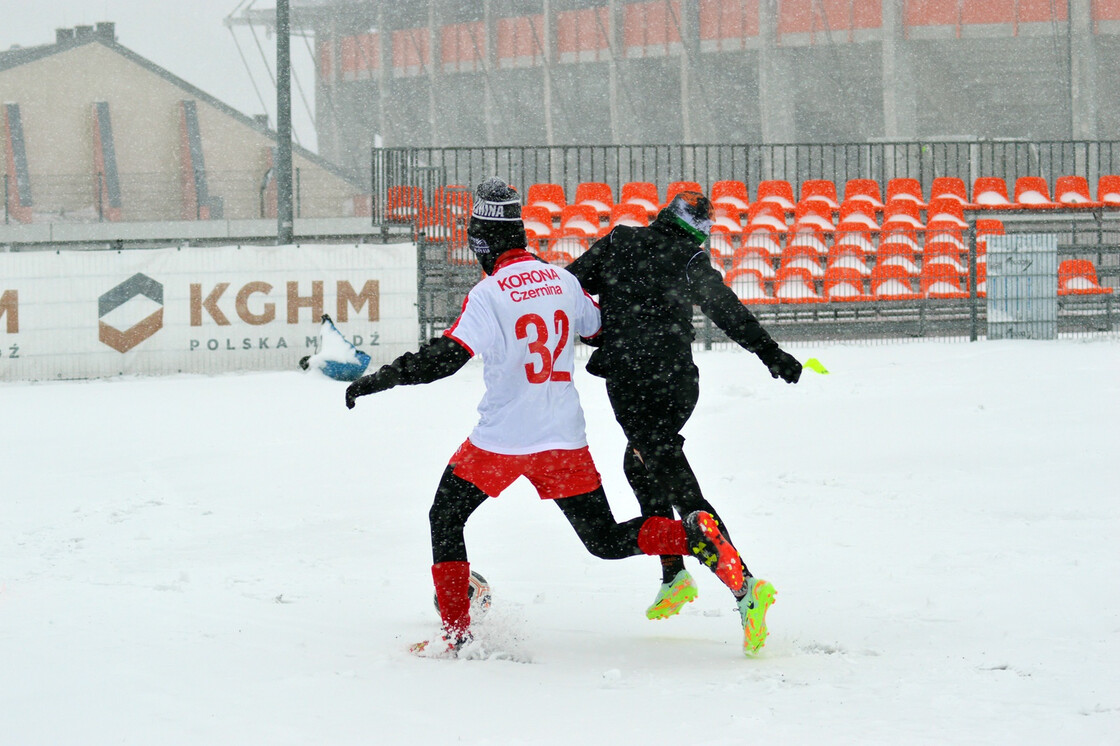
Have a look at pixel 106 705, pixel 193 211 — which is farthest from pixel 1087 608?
pixel 193 211

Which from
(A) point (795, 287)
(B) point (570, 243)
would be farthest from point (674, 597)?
(A) point (795, 287)

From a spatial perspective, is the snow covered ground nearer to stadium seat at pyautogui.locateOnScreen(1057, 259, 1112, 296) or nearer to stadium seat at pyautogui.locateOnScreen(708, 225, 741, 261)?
stadium seat at pyautogui.locateOnScreen(708, 225, 741, 261)

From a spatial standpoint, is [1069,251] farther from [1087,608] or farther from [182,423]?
[1087,608]

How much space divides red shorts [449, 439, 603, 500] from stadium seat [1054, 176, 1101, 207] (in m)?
18.1

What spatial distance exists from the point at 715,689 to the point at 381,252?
1229 cm

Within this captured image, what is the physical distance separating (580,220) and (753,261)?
2.62 meters

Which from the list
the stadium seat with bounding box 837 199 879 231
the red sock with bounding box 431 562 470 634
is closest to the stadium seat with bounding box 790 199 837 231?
the stadium seat with bounding box 837 199 879 231

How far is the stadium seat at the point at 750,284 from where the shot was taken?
58.4 ft

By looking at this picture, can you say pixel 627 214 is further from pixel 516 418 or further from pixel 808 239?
pixel 516 418

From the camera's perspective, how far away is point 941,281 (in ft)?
59.1

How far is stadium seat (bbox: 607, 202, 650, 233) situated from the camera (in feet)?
63.7

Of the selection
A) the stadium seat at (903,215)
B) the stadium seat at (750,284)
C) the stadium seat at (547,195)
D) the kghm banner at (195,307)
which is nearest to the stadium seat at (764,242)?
the stadium seat at (750,284)

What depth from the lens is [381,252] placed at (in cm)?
1585

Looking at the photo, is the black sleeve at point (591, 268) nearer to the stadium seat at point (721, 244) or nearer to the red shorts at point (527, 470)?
the red shorts at point (527, 470)
